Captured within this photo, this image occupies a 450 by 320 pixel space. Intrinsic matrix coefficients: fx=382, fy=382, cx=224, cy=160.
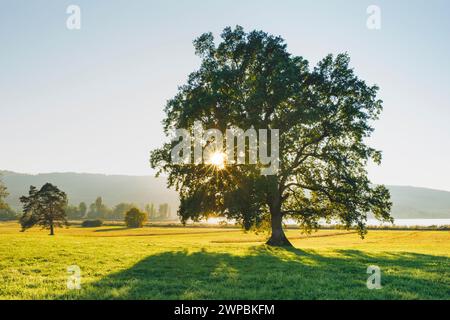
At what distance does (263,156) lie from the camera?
102ft

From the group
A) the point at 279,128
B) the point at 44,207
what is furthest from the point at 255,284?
the point at 44,207

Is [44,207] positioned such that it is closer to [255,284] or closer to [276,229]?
[276,229]

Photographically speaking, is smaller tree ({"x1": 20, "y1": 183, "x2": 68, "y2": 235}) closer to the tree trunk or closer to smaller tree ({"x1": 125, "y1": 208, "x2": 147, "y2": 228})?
smaller tree ({"x1": 125, "y1": 208, "x2": 147, "y2": 228})

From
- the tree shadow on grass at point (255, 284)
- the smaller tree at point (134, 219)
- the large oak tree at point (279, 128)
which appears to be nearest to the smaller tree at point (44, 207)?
the smaller tree at point (134, 219)

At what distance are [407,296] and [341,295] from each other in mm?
1950

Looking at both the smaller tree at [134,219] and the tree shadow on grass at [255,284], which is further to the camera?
the smaller tree at [134,219]

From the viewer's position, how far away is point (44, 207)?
82438mm

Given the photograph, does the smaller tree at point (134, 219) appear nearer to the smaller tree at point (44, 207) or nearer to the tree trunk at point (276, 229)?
the smaller tree at point (44, 207)

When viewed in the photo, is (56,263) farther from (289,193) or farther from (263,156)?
(289,193)

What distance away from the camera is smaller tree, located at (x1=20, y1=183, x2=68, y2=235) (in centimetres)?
8175

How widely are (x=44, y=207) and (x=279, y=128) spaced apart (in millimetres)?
67606

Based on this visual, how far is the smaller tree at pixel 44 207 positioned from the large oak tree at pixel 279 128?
5629 cm

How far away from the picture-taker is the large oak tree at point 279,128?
3152cm
